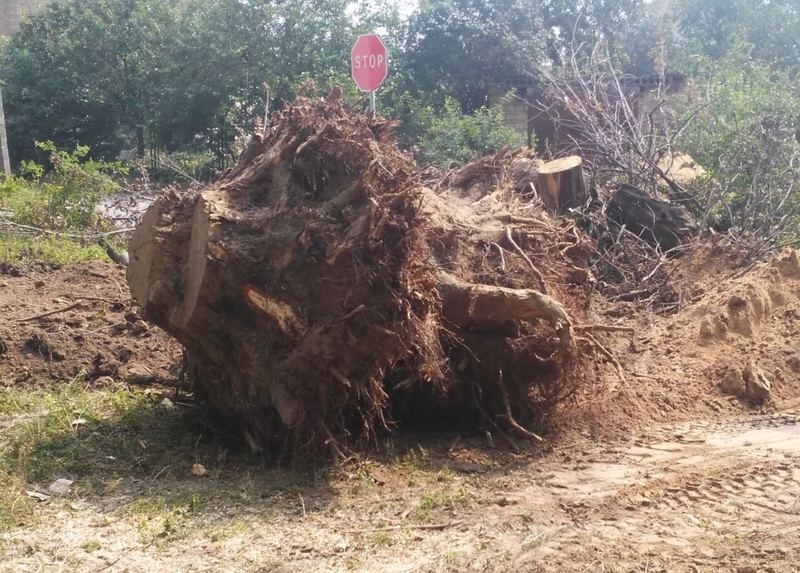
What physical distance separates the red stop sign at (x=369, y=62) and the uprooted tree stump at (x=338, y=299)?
528cm

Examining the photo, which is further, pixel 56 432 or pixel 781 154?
pixel 781 154

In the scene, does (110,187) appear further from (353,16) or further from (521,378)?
(353,16)

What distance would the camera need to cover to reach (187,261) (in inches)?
159

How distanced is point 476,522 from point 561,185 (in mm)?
4753

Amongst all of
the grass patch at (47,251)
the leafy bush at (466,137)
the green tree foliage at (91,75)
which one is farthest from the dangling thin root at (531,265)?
the green tree foliage at (91,75)

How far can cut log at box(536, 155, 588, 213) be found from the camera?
7367 millimetres

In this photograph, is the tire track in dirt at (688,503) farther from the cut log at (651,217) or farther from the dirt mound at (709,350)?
the cut log at (651,217)

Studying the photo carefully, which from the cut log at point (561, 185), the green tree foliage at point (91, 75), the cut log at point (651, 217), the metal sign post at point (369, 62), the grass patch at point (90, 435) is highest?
the green tree foliage at point (91, 75)

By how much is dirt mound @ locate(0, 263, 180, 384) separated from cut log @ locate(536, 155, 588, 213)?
11.7 ft

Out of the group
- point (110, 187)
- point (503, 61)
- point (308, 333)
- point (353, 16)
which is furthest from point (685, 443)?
point (353, 16)

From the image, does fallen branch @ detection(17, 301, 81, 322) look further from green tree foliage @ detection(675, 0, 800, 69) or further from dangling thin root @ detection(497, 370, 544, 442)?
green tree foliage @ detection(675, 0, 800, 69)

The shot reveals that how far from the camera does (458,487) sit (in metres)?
3.77

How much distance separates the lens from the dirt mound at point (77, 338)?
17.6ft

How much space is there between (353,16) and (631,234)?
13231mm
